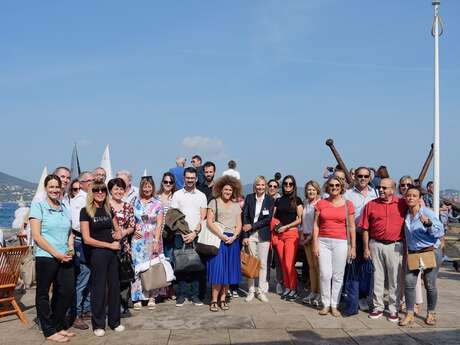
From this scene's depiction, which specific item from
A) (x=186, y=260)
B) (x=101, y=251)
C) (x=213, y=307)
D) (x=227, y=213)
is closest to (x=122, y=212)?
(x=101, y=251)

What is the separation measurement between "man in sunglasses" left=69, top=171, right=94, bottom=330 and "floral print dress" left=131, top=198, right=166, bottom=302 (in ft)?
2.50

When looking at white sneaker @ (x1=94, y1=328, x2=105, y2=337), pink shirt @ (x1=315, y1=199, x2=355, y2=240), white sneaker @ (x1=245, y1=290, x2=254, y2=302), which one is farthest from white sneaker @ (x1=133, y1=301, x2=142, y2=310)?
pink shirt @ (x1=315, y1=199, x2=355, y2=240)

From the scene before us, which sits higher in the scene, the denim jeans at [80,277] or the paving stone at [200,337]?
the denim jeans at [80,277]

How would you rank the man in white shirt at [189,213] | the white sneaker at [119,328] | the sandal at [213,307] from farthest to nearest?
the man in white shirt at [189,213] < the sandal at [213,307] < the white sneaker at [119,328]

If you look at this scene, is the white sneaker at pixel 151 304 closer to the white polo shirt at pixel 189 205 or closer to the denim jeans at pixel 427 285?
the white polo shirt at pixel 189 205

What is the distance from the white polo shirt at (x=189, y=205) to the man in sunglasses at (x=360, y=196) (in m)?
2.24

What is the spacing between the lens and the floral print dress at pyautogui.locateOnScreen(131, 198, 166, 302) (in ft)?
21.5

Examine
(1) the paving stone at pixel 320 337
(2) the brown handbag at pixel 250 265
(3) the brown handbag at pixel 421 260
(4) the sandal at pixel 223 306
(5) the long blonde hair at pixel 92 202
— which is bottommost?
(1) the paving stone at pixel 320 337

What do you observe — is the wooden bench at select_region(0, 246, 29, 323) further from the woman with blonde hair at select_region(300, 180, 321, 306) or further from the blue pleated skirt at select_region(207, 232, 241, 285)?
the woman with blonde hair at select_region(300, 180, 321, 306)

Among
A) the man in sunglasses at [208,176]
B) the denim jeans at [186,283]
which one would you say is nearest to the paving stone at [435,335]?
the denim jeans at [186,283]

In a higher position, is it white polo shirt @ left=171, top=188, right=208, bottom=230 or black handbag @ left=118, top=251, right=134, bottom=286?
white polo shirt @ left=171, top=188, right=208, bottom=230

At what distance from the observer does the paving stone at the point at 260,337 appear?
16.8 ft

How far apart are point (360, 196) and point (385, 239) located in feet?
3.28

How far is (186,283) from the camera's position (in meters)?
7.01
